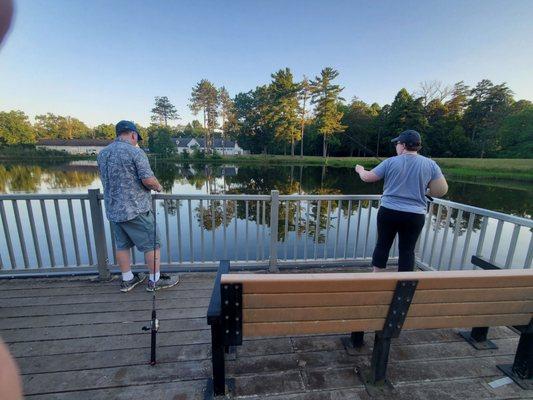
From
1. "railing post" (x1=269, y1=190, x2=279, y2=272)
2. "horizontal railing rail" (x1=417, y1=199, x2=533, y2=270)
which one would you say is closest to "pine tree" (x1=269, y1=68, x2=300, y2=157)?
"horizontal railing rail" (x1=417, y1=199, x2=533, y2=270)

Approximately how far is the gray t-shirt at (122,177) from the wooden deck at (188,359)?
2.99ft

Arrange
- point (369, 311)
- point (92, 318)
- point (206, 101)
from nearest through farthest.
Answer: point (369, 311)
point (92, 318)
point (206, 101)

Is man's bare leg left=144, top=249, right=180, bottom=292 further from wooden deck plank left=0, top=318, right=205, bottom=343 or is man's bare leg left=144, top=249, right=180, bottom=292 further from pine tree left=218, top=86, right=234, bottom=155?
pine tree left=218, top=86, right=234, bottom=155

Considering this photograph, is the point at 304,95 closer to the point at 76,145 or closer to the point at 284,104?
the point at 284,104

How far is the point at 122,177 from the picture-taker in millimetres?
2357

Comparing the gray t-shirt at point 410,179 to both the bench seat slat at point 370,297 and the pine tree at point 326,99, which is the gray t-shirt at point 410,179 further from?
the pine tree at point 326,99

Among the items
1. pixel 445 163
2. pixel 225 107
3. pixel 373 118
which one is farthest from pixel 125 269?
pixel 225 107

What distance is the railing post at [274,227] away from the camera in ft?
9.89

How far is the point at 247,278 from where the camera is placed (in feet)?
3.99

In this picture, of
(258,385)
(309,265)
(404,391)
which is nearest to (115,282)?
(258,385)

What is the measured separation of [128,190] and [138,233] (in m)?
0.44

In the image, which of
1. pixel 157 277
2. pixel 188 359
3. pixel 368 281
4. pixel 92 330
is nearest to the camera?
pixel 368 281

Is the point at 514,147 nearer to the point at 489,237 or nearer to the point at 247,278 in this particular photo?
the point at 489,237

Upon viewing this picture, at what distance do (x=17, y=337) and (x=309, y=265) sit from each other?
9.36 feet
